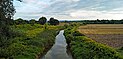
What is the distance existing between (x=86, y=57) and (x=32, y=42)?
1463cm

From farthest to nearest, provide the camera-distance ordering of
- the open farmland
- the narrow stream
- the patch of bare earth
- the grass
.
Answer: the grass < the open farmland < the patch of bare earth < the narrow stream

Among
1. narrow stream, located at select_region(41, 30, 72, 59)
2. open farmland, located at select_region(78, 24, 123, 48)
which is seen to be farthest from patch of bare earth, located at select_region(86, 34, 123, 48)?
narrow stream, located at select_region(41, 30, 72, 59)

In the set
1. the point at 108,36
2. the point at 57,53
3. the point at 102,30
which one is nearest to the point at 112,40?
the point at 108,36

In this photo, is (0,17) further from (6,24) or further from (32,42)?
(32,42)

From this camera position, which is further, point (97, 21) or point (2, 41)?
point (97, 21)

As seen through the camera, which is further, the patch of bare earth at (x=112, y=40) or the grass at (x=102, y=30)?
the grass at (x=102, y=30)

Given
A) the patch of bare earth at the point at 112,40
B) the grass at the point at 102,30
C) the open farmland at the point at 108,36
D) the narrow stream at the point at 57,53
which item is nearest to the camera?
the narrow stream at the point at 57,53

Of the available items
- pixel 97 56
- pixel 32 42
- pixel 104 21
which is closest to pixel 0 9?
pixel 97 56

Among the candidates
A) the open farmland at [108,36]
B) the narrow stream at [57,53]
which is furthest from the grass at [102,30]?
the narrow stream at [57,53]

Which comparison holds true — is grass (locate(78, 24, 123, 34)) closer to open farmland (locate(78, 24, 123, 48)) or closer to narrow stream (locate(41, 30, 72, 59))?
open farmland (locate(78, 24, 123, 48))

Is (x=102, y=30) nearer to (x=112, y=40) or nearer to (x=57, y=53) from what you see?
(x=112, y=40)

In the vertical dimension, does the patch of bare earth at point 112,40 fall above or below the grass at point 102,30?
above

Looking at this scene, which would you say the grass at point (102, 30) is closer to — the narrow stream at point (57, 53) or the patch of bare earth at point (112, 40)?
the patch of bare earth at point (112, 40)

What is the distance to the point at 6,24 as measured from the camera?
19.5 m
